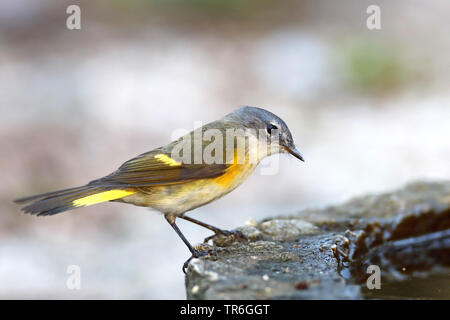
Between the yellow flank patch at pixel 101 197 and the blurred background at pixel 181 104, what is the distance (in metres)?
1.80

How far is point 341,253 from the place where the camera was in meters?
3.25

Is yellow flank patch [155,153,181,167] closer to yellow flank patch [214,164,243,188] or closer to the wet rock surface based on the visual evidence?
yellow flank patch [214,164,243,188]

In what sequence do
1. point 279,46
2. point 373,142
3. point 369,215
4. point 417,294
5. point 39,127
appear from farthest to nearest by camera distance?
point 279,46
point 373,142
point 39,127
point 369,215
point 417,294

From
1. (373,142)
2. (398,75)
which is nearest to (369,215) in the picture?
(373,142)

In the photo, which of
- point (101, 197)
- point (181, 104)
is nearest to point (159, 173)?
point (101, 197)

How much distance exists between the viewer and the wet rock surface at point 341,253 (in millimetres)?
2607

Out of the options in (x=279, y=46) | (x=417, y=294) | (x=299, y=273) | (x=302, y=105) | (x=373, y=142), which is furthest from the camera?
(x=279, y=46)

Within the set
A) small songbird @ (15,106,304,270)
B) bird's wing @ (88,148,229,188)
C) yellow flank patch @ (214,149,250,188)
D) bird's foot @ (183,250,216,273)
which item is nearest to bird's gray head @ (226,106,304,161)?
small songbird @ (15,106,304,270)

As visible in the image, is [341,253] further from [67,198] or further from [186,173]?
[67,198]

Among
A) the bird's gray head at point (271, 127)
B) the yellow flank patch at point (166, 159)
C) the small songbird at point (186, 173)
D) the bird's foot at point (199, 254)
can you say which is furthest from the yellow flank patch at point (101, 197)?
the bird's gray head at point (271, 127)

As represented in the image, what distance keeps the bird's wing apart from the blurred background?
1488 mm

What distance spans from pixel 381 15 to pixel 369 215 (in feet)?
32.0

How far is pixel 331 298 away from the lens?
94.9 inches
